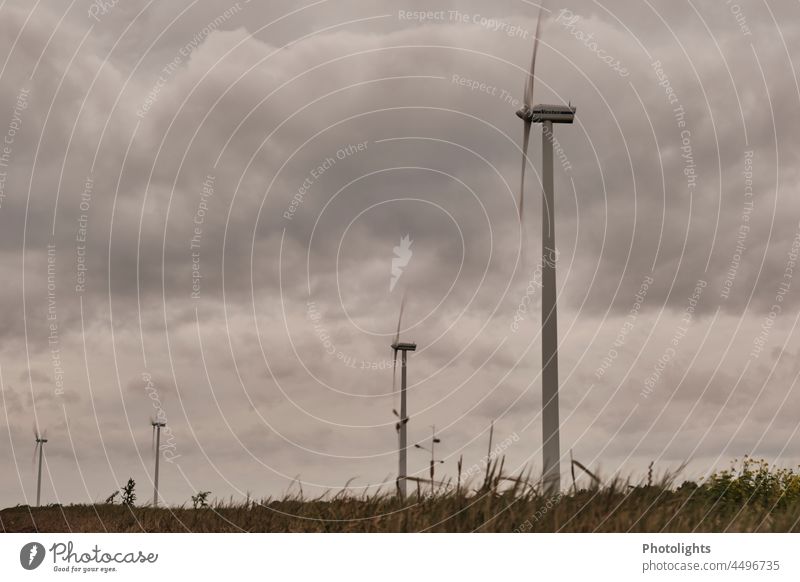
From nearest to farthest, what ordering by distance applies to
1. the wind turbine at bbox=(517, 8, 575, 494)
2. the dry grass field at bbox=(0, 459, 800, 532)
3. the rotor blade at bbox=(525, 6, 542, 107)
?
the dry grass field at bbox=(0, 459, 800, 532) → the wind turbine at bbox=(517, 8, 575, 494) → the rotor blade at bbox=(525, 6, 542, 107)

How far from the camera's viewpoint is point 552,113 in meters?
29.1

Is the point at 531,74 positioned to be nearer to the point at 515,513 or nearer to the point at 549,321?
the point at 549,321

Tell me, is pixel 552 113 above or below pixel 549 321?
above

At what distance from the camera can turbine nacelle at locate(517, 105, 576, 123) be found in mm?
28875

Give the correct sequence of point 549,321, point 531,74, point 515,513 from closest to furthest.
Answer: point 515,513 < point 549,321 < point 531,74
